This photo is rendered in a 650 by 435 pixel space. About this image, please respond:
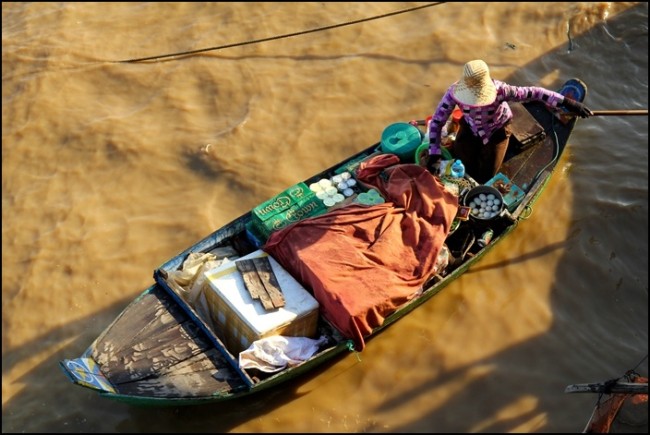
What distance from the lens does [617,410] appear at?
5664 mm

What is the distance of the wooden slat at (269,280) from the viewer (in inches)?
241

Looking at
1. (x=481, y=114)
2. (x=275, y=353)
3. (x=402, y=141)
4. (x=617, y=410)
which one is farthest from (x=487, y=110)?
(x=275, y=353)

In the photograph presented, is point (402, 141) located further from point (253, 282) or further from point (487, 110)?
point (253, 282)

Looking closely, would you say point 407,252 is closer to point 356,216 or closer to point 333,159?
point 356,216

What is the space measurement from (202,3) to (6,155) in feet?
12.7

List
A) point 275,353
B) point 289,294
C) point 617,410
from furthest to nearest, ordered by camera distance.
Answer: point 289,294, point 275,353, point 617,410

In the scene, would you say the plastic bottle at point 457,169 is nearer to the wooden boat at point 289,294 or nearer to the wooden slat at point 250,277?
the wooden boat at point 289,294

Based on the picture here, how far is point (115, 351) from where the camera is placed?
6.04 metres

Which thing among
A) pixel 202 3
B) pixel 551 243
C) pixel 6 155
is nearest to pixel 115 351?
pixel 6 155

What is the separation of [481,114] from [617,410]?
3115 mm

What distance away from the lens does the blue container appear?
7543 millimetres

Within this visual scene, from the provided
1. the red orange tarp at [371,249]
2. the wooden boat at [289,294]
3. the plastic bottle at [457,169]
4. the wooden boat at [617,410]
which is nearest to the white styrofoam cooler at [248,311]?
the wooden boat at [289,294]

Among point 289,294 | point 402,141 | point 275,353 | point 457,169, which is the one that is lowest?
point 275,353

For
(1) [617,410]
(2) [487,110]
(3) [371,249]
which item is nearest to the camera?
(1) [617,410]
